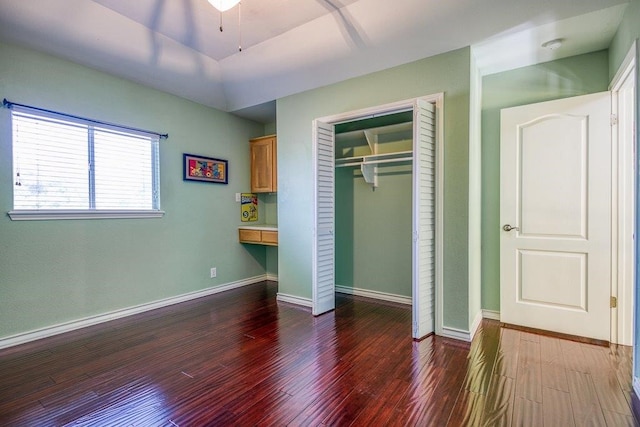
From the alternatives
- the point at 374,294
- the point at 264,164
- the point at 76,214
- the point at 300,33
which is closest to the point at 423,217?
the point at 374,294

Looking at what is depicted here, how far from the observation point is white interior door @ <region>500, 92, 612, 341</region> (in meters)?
2.68

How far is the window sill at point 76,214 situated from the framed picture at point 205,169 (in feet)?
2.07

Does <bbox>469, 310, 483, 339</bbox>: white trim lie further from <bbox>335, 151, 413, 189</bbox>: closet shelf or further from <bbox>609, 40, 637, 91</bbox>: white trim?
<bbox>609, 40, 637, 91</bbox>: white trim

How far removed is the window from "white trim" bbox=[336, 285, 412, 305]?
8.24 ft

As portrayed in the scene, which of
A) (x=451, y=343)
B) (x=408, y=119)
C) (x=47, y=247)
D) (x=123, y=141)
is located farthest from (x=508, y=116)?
(x=47, y=247)

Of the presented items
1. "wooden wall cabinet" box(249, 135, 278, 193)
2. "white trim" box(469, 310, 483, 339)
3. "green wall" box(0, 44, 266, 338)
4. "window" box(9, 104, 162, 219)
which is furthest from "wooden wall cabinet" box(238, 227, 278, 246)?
"white trim" box(469, 310, 483, 339)

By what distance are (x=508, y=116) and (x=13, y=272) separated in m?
4.63

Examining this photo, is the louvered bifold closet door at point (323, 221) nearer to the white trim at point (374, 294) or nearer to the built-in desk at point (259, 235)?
the white trim at point (374, 294)

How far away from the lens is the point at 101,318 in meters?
3.17

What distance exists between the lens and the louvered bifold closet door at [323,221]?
332cm

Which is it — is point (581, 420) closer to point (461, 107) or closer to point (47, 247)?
point (461, 107)

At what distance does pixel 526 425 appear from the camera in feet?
5.40

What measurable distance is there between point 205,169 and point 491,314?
148 inches

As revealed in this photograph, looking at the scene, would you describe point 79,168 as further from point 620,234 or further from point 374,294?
point 620,234
